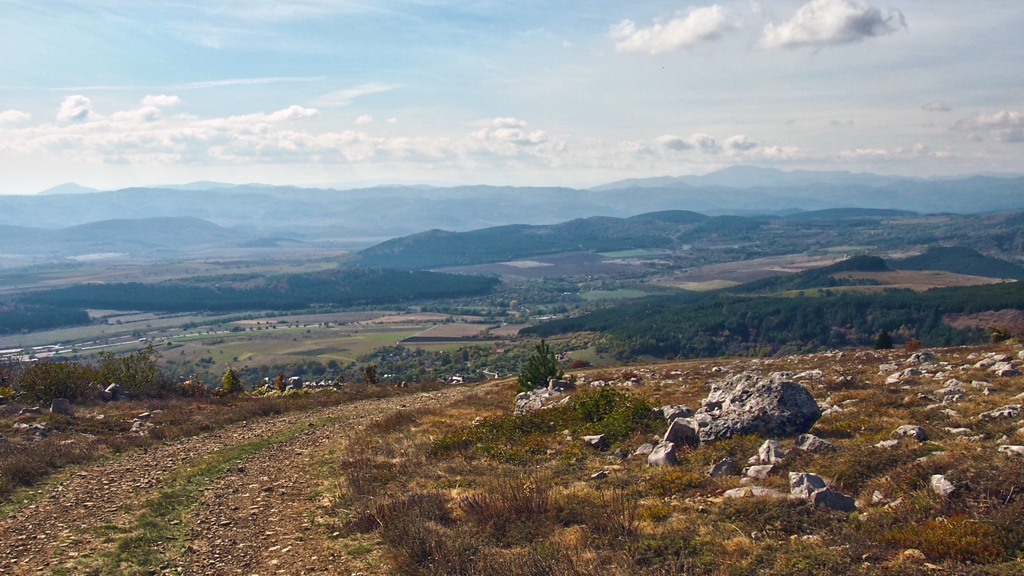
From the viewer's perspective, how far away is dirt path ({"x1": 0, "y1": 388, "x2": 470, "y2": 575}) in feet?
31.3

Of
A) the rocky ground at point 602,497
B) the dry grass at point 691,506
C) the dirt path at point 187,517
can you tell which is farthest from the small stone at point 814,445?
the dirt path at point 187,517

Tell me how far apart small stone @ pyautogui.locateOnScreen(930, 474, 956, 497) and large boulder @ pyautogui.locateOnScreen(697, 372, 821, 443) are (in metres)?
4.17

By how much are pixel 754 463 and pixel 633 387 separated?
50.9 feet

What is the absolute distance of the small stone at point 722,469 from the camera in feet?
36.2

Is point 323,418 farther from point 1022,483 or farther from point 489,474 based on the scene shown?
point 1022,483

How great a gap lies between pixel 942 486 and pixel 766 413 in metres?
4.59

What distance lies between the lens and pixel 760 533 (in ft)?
27.6

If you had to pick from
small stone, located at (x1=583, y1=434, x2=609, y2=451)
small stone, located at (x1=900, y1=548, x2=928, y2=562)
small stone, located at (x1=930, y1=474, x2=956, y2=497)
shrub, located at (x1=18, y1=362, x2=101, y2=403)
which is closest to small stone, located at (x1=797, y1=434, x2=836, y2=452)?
small stone, located at (x1=930, y1=474, x2=956, y2=497)

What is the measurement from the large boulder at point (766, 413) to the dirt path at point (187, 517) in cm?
791

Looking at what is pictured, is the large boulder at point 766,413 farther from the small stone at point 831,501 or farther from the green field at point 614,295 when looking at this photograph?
the green field at point 614,295

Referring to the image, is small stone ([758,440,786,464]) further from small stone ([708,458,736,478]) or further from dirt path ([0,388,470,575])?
dirt path ([0,388,470,575])

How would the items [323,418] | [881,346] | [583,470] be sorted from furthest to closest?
[881,346] → [323,418] → [583,470]

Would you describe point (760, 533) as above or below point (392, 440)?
above

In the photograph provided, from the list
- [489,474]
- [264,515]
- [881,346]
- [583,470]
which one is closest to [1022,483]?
[583,470]
